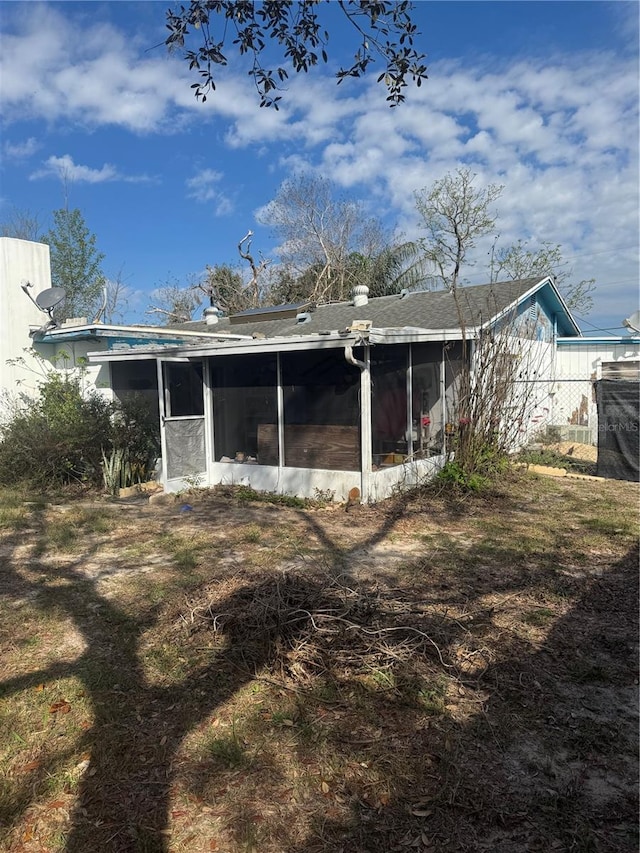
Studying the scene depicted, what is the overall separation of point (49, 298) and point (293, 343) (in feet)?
18.8

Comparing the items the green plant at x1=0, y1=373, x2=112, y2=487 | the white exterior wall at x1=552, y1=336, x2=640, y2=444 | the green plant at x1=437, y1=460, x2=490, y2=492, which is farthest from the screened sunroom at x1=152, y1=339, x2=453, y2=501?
the white exterior wall at x1=552, y1=336, x2=640, y2=444

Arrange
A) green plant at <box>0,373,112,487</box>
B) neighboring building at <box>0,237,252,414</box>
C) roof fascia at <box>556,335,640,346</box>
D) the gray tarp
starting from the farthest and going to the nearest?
roof fascia at <box>556,335,640,346</box>, neighboring building at <box>0,237,252,414</box>, green plant at <box>0,373,112,487</box>, the gray tarp

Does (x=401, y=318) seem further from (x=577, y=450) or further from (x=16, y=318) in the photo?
(x=16, y=318)

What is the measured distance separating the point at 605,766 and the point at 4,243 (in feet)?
41.9

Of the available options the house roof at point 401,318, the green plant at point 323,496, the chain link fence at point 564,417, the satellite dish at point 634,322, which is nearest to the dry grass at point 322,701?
the green plant at point 323,496

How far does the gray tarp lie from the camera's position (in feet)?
31.3

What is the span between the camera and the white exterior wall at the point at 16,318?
37.5 ft

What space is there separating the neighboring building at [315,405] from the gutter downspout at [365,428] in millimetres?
15

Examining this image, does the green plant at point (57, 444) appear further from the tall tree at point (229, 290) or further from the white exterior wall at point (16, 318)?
the tall tree at point (229, 290)

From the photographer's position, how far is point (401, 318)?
12.4 metres

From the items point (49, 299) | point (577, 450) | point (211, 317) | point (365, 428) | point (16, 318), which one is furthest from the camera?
point (211, 317)

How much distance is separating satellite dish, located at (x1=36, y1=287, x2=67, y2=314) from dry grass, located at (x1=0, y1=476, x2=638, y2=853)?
6.72 m

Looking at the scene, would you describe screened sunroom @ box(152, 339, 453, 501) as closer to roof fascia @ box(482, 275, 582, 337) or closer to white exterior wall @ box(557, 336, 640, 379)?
roof fascia @ box(482, 275, 582, 337)

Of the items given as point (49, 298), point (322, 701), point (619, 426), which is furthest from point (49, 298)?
point (619, 426)
